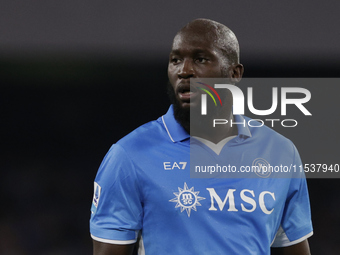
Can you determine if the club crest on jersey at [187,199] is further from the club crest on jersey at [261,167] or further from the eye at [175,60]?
the eye at [175,60]

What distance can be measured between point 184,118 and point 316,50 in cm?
294

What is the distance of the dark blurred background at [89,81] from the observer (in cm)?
402

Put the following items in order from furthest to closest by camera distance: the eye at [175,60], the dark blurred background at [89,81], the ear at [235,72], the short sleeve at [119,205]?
1. the dark blurred background at [89,81]
2. the ear at [235,72]
3. the eye at [175,60]
4. the short sleeve at [119,205]

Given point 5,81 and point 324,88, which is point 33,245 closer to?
point 5,81

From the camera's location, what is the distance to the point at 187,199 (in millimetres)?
1531

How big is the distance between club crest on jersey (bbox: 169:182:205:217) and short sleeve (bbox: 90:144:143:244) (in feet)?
0.40

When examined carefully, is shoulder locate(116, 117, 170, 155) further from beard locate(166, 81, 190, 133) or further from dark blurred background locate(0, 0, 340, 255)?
dark blurred background locate(0, 0, 340, 255)

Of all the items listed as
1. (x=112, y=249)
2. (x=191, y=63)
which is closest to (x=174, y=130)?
(x=191, y=63)

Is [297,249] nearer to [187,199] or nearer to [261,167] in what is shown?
[261,167]

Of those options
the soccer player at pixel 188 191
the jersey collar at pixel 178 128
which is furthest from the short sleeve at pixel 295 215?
the jersey collar at pixel 178 128

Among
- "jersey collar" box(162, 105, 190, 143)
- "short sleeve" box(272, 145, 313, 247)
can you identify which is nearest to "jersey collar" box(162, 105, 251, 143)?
"jersey collar" box(162, 105, 190, 143)

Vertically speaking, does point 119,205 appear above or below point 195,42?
below

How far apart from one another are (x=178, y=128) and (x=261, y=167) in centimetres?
32

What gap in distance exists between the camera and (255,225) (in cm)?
158
